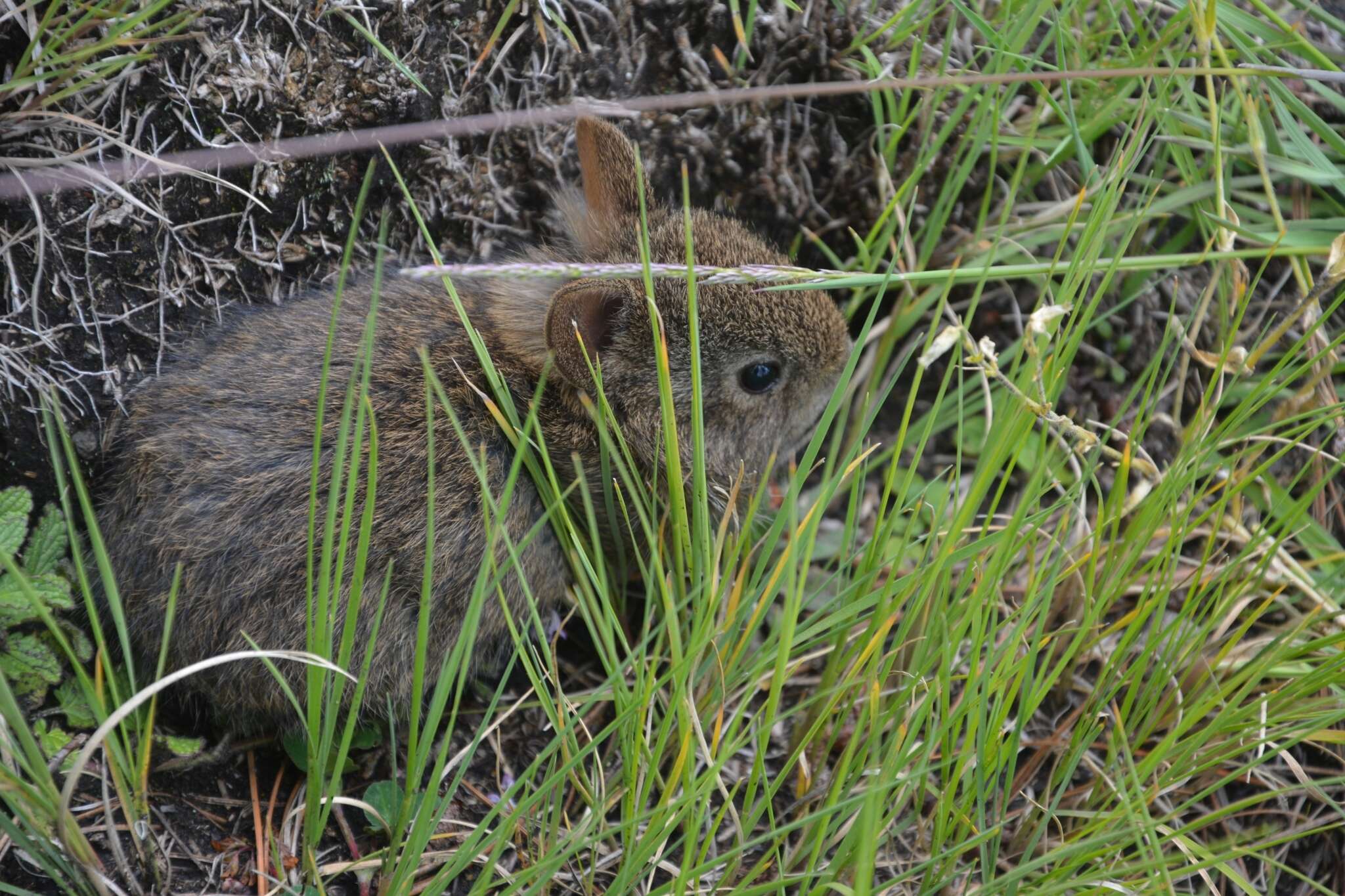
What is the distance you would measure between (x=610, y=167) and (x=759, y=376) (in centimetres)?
75

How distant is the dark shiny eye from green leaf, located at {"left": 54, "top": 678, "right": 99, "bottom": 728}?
193 cm

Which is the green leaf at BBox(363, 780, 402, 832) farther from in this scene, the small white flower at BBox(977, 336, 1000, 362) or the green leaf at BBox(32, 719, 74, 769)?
the small white flower at BBox(977, 336, 1000, 362)

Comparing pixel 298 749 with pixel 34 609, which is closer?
pixel 34 609

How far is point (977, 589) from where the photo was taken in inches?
95.3

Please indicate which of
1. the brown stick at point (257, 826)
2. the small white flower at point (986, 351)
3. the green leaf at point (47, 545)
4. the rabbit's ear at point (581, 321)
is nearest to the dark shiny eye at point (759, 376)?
the rabbit's ear at point (581, 321)

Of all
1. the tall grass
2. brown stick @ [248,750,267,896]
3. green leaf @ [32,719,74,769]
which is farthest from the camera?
green leaf @ [32,719,74,769]

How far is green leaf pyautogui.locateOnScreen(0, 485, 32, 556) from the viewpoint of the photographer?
8.41ft

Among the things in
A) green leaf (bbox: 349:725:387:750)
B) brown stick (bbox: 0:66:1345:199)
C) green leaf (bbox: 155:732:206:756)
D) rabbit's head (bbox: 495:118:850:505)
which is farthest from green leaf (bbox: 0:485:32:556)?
rabbit's head (bbox: 495:118:850:505)

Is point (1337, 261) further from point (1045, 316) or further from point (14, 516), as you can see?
point (14, 516)

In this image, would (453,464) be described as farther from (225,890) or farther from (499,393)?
(225,890)

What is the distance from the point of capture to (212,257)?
3100 millimetres

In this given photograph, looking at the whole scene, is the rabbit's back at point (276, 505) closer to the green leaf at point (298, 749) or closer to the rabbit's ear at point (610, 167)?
the green leaf at point (298, 749)

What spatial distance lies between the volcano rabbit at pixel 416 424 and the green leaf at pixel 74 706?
7.2 inches

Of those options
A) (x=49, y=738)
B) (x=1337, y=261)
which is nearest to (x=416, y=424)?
(x=49, y=738)
